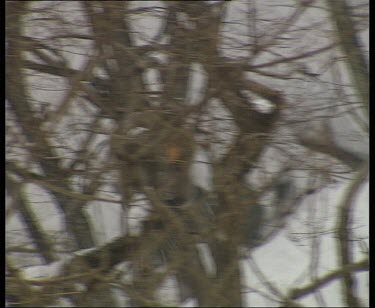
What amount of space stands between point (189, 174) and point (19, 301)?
112 cm

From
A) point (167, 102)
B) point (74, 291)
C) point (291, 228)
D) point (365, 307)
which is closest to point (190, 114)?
point (167, 102)

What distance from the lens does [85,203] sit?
3857 mm

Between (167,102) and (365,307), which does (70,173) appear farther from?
(365,307)

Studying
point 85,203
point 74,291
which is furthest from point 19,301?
point 85,203

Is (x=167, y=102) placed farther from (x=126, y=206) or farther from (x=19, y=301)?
(x=19, y=301)

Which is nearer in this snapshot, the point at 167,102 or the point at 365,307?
the point at 167,102

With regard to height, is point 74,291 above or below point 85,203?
below

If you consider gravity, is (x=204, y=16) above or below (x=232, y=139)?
above

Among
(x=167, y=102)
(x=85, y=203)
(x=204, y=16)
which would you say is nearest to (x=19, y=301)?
(x=85, y=203)

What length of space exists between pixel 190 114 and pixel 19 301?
52.6 inches

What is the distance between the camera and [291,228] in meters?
3.96

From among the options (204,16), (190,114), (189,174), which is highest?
(204,16)

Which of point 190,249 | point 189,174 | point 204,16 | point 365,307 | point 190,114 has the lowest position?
point 365,307

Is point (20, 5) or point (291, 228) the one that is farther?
point (291, 228)
